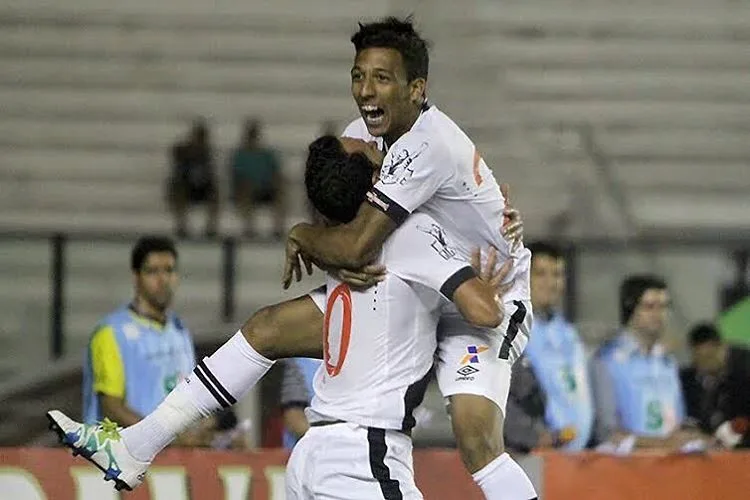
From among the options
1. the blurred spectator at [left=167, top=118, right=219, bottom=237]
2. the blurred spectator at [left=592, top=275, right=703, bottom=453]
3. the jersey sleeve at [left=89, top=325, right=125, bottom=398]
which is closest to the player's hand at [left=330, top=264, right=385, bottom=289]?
the jersey sleeve at [left=89, top=325, right=125, bottom=398]

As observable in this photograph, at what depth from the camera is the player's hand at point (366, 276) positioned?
6387 mm

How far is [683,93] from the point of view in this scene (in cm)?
1897

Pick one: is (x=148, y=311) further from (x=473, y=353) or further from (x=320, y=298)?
(x=473, y=353)

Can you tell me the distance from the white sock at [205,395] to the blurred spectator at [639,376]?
142 inches

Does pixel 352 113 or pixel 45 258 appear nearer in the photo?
pixel 45 258

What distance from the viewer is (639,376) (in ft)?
34.0

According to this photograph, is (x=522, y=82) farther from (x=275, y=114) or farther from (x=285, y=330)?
(x=285, y=330)

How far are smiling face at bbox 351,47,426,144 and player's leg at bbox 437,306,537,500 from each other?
70 cm

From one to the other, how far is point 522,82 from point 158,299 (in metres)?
9.83

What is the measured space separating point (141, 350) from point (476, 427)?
3.08 meters

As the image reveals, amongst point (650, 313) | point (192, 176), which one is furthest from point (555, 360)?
point (192, 176)

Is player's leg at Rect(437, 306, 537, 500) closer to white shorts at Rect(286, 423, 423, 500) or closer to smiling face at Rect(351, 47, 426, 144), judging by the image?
white shorts at Rect(286, 423, 423, 500)

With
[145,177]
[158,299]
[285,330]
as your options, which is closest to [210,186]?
[145,177]

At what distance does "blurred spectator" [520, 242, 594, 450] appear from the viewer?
9.81 metres
